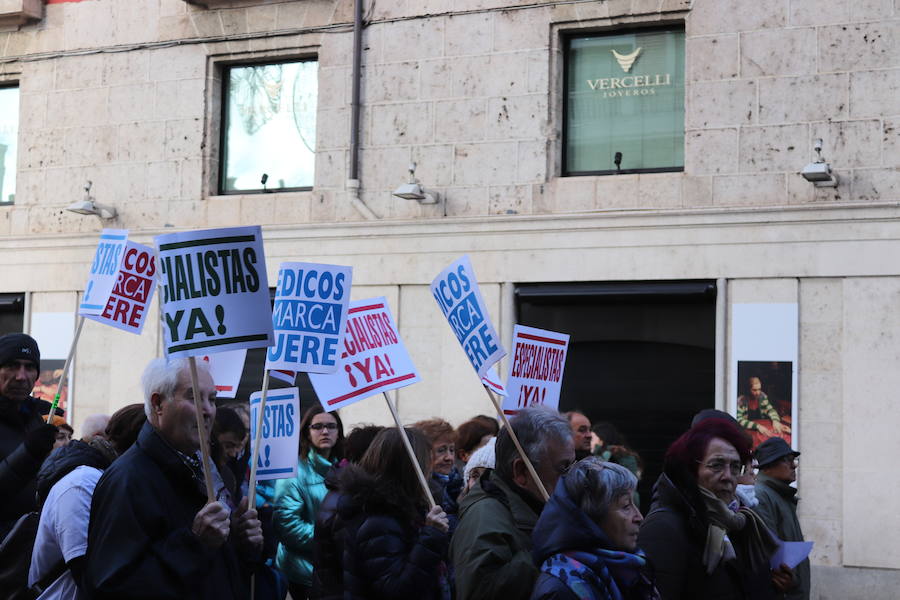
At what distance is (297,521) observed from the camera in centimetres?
821

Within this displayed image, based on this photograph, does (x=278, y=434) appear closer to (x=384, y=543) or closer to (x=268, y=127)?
(x=384, y=543)

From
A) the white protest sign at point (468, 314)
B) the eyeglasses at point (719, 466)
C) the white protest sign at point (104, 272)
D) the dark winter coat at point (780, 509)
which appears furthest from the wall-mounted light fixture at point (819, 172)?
the eyeglasses at point (719, 466)

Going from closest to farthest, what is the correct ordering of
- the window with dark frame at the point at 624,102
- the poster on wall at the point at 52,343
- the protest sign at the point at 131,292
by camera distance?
the protest sign at the point at 131,292
the window with dark frame at the point at 624,102
the poster on wall at the point at 52,343

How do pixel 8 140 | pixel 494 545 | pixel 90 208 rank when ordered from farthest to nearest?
pixel 8 140 → pixel 90 208 → pixel 494 545

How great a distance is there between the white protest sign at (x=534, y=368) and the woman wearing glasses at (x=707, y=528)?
2434mm

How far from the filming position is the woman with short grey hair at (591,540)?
14.3ft

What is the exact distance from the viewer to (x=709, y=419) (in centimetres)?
589

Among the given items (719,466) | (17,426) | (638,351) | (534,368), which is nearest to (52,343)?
(638,351)

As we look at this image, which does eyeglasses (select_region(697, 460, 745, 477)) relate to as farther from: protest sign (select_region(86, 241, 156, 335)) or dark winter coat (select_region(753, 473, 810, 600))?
protest sign (select_region(86, 241, 156, 335))

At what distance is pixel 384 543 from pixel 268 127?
10323 millimetres

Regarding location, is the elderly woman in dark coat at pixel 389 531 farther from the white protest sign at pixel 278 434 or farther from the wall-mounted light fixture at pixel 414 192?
the wall-mounted light fixture at pixel 414 192

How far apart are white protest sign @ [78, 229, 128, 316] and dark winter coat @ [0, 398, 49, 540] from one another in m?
1.92

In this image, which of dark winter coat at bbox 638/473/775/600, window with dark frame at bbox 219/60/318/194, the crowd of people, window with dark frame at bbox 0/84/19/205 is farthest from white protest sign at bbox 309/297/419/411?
window with dark frame at bbox 0/84/19/205

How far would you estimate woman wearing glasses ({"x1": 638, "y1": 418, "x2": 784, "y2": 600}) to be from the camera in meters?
5.39
